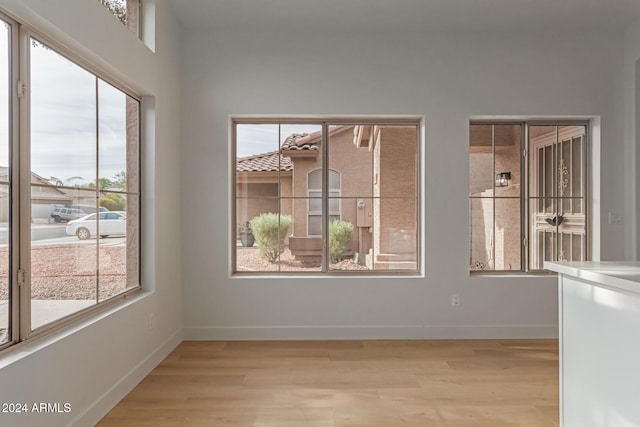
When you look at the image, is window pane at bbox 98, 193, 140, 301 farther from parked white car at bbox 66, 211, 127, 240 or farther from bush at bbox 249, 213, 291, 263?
bush at bbox 249, 213, 291, 263

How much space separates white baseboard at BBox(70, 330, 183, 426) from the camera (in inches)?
93.3

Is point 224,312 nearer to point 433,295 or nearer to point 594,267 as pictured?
point 433,295

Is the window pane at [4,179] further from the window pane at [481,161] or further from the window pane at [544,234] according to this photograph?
the window pane at [544,234]

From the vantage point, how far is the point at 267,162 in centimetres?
418

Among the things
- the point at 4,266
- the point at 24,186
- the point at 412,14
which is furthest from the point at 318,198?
the point at 4,266

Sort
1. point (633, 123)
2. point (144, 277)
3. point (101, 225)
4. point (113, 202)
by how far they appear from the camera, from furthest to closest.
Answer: point (633, 123)
point (144, 277)
point (113, 202)
point (101, 225)

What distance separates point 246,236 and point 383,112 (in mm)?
1708

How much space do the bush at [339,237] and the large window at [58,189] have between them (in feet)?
5.84

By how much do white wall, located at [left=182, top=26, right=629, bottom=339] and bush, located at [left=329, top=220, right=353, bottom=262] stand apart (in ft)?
0.93

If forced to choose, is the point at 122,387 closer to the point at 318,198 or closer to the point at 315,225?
the point at 315,225

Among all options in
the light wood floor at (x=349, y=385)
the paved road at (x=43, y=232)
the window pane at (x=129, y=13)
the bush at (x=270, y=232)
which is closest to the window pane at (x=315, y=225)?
the bush at (x=270, y=232)

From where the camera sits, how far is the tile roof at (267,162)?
417 centimetres

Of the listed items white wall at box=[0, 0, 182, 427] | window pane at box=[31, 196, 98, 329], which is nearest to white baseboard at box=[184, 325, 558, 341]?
white wall at box=[0, 0, 182, 427]

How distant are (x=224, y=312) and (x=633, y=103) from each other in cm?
413
